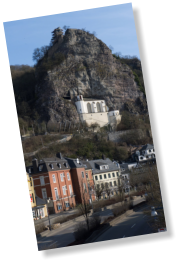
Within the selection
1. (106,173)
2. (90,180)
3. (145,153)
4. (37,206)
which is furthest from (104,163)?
(37,206)

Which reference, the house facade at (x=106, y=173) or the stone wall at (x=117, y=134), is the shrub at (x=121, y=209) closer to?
the house facade at (x=106, y=173)

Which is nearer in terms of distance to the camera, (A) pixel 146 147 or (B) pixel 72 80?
(A) pixel 146 147

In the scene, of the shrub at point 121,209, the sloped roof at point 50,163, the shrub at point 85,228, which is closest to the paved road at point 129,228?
the shrub at point 121,209

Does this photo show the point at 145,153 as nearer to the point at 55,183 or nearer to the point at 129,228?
the point at 129,228

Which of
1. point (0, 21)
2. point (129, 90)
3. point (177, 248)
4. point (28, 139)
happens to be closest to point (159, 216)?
point (177, 248)

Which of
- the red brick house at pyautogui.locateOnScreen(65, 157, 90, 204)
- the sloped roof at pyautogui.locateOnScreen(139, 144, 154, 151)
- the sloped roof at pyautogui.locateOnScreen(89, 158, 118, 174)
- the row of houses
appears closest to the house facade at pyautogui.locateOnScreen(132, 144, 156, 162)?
the sloped roof at pyautogui.locateOnScreen(139, 144, 154, 151)
